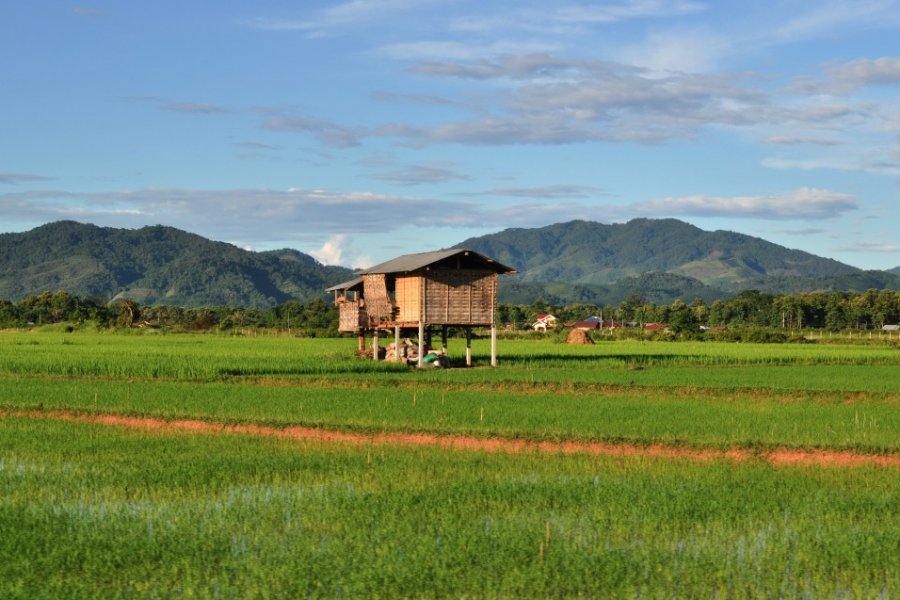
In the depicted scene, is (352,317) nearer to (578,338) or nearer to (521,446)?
(578,338)

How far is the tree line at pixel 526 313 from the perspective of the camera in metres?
98.5

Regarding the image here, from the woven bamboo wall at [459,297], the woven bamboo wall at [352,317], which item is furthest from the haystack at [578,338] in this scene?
the woven bamboo wall at [459,297]

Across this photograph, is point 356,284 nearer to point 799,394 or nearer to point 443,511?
point 799,394

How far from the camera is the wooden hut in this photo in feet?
124

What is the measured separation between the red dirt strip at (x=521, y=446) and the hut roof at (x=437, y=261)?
18155mm

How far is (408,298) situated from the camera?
38.8 metres

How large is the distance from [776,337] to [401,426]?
56.6 metres

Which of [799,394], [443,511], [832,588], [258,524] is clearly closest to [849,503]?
[832,588]

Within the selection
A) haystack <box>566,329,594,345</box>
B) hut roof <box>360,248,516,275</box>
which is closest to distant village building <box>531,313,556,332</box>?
haystack <box>566,329,594,345</box>

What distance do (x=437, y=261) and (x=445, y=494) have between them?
25516 millimetres

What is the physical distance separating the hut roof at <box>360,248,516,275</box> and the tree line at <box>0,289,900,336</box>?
4687cm

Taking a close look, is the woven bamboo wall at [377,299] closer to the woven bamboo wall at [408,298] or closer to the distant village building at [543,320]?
the woven bamboo wall at [408,298]

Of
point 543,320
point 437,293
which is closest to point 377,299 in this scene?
point 437,293

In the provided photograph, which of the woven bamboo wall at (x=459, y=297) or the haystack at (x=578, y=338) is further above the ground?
the woven bamboo wall at (x=459, y=297)
